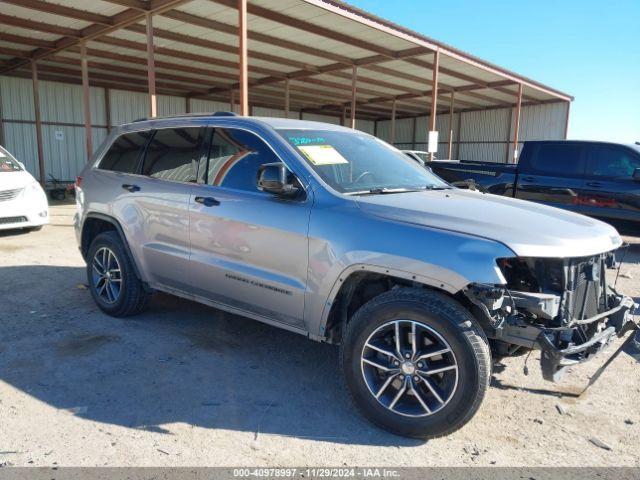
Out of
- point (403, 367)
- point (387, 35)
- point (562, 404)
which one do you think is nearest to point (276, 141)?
point (403, 367)

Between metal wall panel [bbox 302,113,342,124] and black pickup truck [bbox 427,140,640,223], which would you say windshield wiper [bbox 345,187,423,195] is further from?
metal wall panel [bbox 302,113,342,124]

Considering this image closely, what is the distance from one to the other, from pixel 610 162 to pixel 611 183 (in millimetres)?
388

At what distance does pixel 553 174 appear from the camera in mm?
8453

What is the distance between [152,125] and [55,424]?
9.05 feet

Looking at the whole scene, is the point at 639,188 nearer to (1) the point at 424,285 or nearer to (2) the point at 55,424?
(1) the point at 424,285

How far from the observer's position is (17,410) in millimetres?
3043

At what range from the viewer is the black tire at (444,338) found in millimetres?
2594

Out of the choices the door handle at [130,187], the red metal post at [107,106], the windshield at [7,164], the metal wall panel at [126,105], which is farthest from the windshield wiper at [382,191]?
the red metal post at [107,106]

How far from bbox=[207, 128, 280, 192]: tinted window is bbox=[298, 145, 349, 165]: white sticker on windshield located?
229 mm

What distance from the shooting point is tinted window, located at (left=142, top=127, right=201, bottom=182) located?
405 centimetres

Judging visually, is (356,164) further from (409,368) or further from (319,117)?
(319,117)

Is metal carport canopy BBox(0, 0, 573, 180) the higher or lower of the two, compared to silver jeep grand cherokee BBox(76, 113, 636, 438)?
higher

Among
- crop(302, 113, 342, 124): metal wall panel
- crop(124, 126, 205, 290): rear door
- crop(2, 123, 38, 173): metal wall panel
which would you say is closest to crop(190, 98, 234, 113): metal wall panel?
crop(302, 113, 342, 124): metal wall panel

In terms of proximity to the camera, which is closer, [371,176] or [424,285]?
[424,285]
